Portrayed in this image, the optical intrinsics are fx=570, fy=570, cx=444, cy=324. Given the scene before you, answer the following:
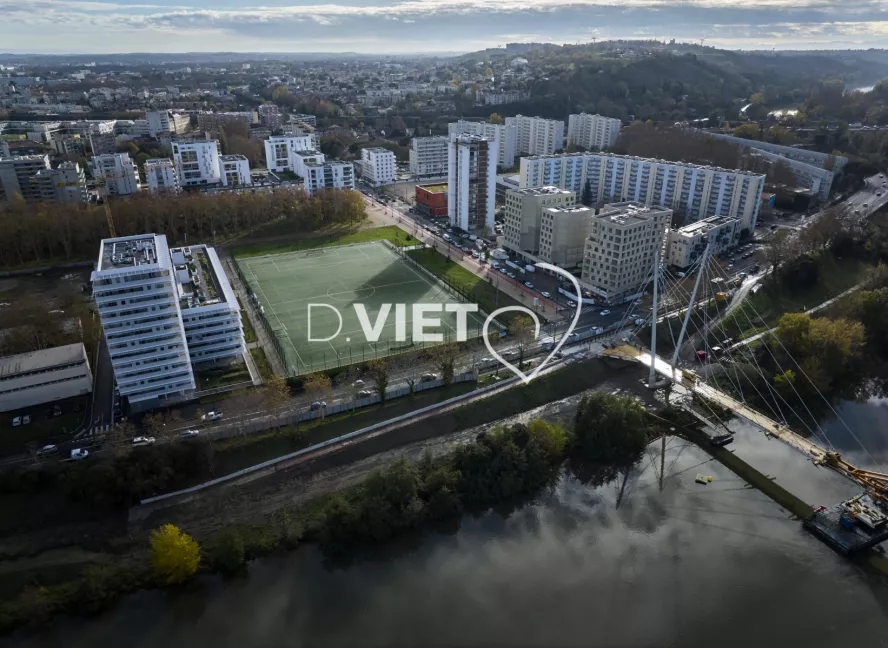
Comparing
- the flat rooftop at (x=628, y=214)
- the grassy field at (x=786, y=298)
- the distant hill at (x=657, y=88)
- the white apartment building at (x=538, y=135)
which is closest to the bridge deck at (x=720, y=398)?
the grassy field at (x=786, y=298)

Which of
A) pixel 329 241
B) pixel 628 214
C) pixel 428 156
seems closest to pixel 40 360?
pixel 329 241

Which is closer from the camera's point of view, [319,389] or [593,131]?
[319,389]

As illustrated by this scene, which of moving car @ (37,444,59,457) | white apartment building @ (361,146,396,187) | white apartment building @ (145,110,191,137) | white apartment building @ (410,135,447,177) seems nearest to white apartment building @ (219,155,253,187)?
white apartment building @ (361,146,396,187)

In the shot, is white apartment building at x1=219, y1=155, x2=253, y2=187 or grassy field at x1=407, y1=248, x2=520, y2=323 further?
white apartment building at x1=219, y1=155, x2=253, y2=187

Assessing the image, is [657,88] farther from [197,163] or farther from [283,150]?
[197,163]

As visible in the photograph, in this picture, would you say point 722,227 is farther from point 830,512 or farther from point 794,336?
point 830,512

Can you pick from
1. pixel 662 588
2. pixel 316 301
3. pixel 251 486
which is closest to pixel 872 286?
pixel 662 588

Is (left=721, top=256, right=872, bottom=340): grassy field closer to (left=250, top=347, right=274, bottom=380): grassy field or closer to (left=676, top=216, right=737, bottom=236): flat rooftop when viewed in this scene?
(left=676, top=216, right=737, bottom=236): flat rooftop
